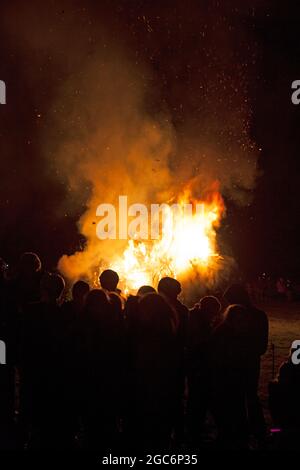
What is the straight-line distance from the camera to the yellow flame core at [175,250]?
13367 mm

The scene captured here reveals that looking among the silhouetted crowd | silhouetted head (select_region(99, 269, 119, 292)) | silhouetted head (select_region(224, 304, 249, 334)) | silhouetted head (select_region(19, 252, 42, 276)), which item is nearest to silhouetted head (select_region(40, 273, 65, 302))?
the silhouetted crowd

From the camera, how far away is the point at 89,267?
45.9 feet

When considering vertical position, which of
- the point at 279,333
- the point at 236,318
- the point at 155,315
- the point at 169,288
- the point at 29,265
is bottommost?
the point at 279,333

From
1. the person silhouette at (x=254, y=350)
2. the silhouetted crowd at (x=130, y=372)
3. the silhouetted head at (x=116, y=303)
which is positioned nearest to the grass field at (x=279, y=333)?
the person silhouette at (x=254, y=350)

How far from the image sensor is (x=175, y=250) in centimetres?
1380

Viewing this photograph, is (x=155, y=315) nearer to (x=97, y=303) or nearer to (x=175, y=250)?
(x=97, y=303)

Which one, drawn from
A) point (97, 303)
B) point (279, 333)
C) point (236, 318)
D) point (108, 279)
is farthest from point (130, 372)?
point (279, 333)

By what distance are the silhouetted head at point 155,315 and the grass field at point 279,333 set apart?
2.81 meters

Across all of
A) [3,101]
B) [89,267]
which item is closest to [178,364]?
[89,267]

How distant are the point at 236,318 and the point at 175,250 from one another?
8651 mm

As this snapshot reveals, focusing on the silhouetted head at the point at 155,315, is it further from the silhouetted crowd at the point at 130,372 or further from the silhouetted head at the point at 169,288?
the silhouetted head at the point at 169,288

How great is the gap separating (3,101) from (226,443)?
49.0 feet

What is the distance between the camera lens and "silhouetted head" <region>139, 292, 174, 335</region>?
14.8 feet

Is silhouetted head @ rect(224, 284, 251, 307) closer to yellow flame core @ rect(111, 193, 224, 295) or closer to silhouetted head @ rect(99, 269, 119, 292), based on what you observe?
silhouetted head @ rect(99, 269, 119, 292)
